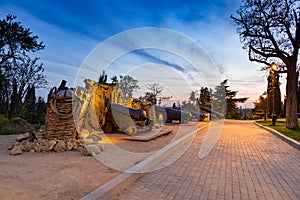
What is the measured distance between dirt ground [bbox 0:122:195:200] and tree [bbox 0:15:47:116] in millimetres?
8626

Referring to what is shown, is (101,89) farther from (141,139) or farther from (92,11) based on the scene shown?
(92,11)

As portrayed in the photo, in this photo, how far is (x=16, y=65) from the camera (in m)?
13.7

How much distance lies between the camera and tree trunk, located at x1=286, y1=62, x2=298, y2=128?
50.4ft

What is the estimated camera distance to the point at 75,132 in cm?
668

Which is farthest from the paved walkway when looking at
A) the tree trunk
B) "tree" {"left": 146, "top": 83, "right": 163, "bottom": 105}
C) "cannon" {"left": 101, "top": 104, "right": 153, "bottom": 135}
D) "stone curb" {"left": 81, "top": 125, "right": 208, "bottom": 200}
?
"tree" {"left": 146, "top": 83, "right": 163, "bottom": 105}

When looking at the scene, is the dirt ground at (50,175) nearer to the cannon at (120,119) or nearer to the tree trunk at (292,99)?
the cannon at (120,119)

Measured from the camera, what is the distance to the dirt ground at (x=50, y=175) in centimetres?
→ 312

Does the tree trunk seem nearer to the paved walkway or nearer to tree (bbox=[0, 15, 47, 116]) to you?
the paved walkway

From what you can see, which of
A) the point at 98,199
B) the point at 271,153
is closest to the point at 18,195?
the point at 98,199

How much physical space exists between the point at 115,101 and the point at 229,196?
839 centimetres

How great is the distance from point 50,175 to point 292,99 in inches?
630

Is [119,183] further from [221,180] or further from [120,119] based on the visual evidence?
[120,119]

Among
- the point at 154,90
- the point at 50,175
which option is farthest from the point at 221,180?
the point at 154,90

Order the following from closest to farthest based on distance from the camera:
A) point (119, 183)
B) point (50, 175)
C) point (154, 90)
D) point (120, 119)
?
1. point (119, 183)
2. point (50, 175)
3. point (120, 119)
4. point (154, 90)
